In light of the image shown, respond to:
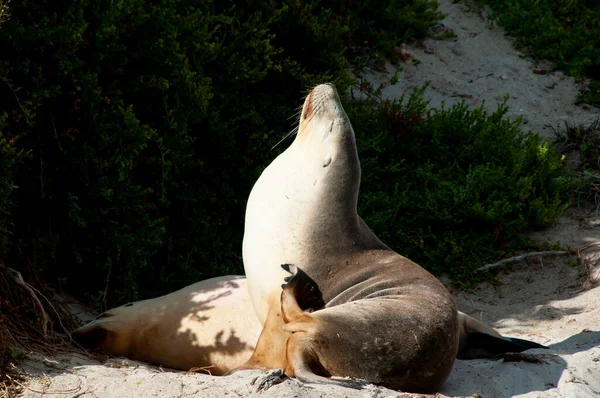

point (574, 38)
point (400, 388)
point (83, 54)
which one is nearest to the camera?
point (400, 388)

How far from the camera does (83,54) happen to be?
5445mm

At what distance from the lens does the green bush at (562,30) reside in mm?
9773

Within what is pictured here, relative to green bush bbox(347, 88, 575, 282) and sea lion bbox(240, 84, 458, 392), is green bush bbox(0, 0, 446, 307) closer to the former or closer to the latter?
green bush bbox(347, 88, 575, 282)

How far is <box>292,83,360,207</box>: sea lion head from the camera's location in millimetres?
4680

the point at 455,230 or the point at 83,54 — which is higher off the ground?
the point at 83,54

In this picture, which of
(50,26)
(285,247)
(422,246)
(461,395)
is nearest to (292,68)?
(422,246)

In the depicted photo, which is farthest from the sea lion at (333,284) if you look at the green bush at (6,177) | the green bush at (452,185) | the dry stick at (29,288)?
the green bush at (452,185)

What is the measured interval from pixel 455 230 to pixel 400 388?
364 cm

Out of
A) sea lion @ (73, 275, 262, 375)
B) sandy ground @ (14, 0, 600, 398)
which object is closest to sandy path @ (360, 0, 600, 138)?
sandy ground @ (14, 0, 600, 398)

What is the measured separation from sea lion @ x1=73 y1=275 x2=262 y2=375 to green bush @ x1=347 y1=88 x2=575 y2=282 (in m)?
2.43

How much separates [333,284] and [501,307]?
2654 millimetres

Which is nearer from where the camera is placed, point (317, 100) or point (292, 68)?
point (317, 100)

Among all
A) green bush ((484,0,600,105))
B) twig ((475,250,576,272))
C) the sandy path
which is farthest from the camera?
green bush ((484,0,600,105))

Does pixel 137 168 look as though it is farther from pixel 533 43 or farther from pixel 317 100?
pixel 533 43
